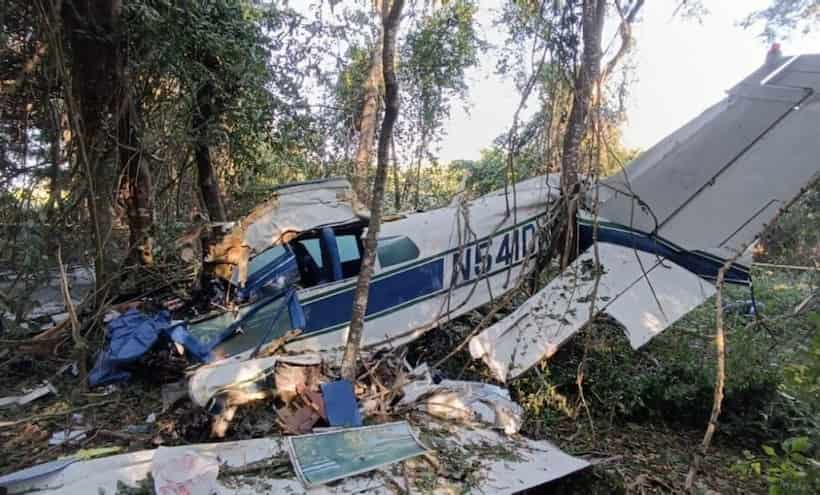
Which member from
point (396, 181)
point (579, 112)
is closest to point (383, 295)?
point (579, 112)

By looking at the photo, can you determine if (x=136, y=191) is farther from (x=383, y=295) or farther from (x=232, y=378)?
(x=232, y=378)

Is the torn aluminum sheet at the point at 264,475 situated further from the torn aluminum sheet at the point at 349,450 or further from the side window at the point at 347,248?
the side window at the point at 347,248

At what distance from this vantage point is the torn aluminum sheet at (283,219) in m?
4.46

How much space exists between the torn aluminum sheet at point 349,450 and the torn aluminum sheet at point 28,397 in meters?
2.79

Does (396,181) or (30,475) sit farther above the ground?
(396,181)

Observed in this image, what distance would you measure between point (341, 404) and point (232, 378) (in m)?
0.80

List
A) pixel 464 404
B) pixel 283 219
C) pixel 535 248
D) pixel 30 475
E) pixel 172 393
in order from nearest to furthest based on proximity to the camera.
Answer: pixel 30 475 → pixel 464 404 → pixel 172 393 → pixel 283 219 → pixel 535 248

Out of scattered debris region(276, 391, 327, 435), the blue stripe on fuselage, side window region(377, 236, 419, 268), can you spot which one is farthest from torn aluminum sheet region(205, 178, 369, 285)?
scattered debris region(276, 391, 327, 435)

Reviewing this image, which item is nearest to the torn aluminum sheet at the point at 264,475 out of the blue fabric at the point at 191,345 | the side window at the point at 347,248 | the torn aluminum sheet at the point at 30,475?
the torn aluminum sheet at the point at 30,475

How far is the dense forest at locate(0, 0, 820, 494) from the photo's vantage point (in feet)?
11.6

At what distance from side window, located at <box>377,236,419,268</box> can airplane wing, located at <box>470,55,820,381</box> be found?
3.86 ft

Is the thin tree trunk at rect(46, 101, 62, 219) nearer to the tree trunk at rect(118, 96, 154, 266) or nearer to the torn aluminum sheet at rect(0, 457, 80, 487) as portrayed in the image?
the tree trunk at rect(118, 96, 154, 266)

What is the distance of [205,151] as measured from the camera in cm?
709

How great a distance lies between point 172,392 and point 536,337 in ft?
10.5
